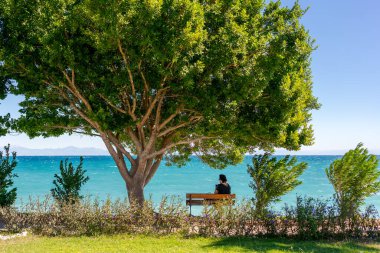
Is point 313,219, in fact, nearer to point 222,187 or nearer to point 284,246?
point 284,246

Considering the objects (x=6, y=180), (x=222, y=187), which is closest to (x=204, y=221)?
(x=222, y=187)

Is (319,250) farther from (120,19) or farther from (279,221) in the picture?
(120,19)

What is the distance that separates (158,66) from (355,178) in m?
8.03

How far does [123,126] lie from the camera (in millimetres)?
15633

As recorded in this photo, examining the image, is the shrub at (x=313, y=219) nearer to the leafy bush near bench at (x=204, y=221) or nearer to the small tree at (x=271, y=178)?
the leafy bush near bench at (x=204, y=221)

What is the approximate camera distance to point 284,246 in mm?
11430

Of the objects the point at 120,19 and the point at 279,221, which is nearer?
the point at 120,19

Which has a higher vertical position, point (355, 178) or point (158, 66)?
point (158, 66)

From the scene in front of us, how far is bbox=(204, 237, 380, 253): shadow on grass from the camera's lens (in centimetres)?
1092

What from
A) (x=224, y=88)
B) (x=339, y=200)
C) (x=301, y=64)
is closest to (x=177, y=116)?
(x=224, y=88)

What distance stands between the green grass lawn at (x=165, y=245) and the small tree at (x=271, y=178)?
252cm

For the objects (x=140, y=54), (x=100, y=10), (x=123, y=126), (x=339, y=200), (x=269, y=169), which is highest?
(x=100, y=10)

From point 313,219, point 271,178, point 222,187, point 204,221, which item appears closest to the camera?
point 313,219

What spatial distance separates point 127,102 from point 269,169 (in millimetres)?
6292
